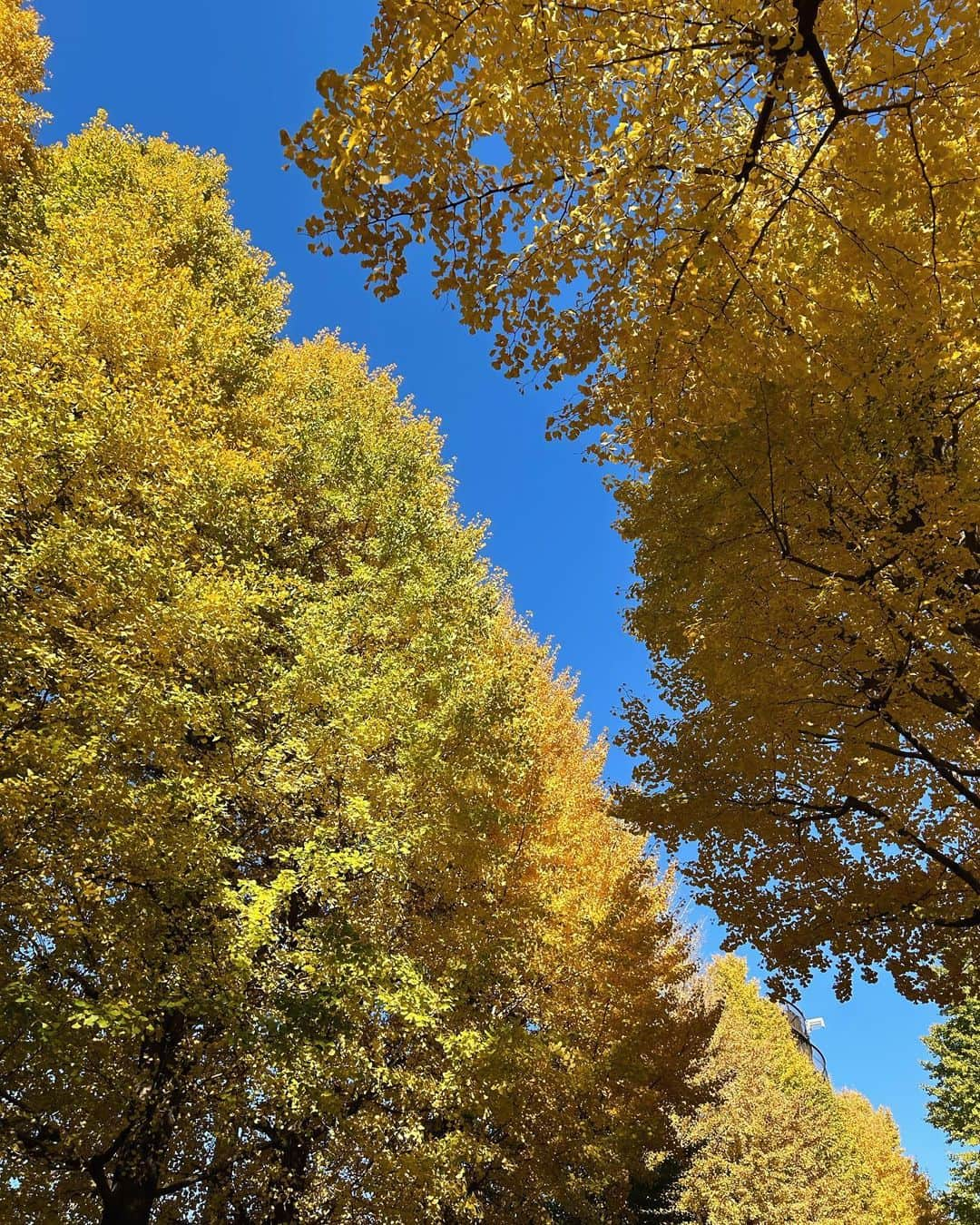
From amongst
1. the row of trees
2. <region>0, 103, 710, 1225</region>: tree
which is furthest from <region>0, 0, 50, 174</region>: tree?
<region>0, 103, 710, 1225</region>: tree

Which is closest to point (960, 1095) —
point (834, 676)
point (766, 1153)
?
point (766, 1153)

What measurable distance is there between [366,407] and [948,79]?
33.0 feet

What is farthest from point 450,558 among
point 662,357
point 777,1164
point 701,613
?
point 777,1164

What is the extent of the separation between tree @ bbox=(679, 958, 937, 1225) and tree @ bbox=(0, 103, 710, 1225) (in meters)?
4.58

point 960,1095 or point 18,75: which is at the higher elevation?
point 18,75

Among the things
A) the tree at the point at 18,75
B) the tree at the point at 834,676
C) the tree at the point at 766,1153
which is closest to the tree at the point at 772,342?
the tree at the point at 834,676

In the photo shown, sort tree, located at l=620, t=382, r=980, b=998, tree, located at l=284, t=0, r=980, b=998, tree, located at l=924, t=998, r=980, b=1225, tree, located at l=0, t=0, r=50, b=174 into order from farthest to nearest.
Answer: tree, located at l=924, t=998, r=980, b=1225 < tree, located at l=0, t=0, r=50, b=174 < tree, located at l=620, t=382, r=980, b=998 < tree, located at l=284, t=0, r=980, b=998

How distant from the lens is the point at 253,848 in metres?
6.52

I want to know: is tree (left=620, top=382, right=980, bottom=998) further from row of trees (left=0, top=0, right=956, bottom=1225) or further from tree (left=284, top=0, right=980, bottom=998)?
row of trees (left=0, top=0, right=956, bottom=1225)

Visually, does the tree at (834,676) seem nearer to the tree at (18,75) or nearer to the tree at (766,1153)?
the tree at (766,1153)

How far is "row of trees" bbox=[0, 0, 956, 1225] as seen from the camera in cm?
479

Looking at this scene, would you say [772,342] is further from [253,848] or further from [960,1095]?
[960,1095]

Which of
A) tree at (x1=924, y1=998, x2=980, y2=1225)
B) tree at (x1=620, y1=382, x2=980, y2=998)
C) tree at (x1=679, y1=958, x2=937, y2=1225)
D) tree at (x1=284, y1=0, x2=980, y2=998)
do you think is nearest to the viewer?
tree at (x1=284, y1=0, x2=980, y2=998)

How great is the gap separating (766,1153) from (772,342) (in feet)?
49.7
